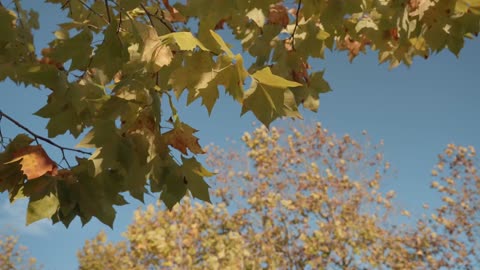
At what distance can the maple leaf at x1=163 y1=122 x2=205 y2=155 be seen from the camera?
1.92 meters

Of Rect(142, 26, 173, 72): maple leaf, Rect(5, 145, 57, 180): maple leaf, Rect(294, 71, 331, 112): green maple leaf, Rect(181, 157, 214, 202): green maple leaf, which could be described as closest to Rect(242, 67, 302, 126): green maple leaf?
Rect(142, 26, 173, 72): maple leaf

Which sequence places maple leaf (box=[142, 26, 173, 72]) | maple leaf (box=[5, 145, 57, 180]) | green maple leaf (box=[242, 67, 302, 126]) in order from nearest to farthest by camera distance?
green maple leaf (box=[242, 67, 302, 126]) → maple leaf (box=[142, 26, 173, 72]) → maple leaf (box=[5, 145, 57, 180])

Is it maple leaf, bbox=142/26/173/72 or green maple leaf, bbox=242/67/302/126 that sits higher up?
maple leaf, bbox=142/26/173/72

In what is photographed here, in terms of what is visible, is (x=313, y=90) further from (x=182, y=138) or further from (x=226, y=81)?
(x=226, y=81)

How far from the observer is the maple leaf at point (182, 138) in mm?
1921

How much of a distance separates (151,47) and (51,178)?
2.50 ft

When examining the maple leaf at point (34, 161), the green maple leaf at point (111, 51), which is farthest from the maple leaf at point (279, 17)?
the maple leaf at point (34, 161)

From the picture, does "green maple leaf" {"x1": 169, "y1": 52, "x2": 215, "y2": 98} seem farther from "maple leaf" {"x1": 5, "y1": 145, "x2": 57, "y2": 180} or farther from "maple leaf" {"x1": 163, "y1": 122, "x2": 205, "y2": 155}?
"maple leaf" {"x1": 5, "y1": 145, "x2": 57, "y2": 180}

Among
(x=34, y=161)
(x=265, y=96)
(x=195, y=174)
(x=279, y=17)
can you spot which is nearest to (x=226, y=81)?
(x=265, y=96)

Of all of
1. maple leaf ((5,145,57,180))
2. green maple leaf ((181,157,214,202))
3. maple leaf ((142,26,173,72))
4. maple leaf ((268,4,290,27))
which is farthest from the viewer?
maple leaf ((268,4,290,27))

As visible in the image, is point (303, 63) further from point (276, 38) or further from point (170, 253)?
point (170, 253)

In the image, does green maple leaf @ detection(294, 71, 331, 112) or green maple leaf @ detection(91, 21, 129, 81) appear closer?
green maple leaf @ detection(91, 21, 129, 81)

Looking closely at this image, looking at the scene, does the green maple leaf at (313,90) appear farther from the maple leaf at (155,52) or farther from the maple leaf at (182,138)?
the maple leaf at (155,52)

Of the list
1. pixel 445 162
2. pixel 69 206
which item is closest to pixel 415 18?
pixel 69 206
